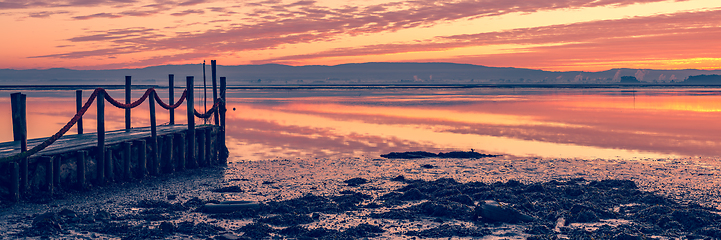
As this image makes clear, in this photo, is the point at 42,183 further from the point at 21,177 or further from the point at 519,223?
the point at 519,223

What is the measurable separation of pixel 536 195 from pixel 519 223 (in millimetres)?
2208

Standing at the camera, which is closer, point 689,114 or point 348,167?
point 348,167

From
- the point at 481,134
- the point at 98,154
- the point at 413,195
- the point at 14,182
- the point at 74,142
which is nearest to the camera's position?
the point at 14,182

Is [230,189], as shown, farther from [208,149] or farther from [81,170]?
[208,149]

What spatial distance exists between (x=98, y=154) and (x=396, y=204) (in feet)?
23.2

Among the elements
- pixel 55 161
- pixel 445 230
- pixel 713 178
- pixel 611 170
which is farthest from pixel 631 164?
pixel 55 161

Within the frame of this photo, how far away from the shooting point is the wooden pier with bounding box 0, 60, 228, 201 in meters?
11.5

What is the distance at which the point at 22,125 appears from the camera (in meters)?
12.2

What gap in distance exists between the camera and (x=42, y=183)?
38.9ft

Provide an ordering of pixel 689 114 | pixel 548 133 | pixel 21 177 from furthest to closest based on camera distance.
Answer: pixel 689 114 < pixel 548 133 < pixel 21 177

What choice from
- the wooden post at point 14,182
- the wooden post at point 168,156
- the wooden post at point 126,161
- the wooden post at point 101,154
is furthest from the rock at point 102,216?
the wooden post at point 168,156

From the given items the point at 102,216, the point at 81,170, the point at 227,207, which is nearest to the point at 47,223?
the point at 102,216

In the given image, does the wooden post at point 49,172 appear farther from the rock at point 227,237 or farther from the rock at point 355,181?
the rock at point 355,181

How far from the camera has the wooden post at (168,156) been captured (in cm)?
1554
